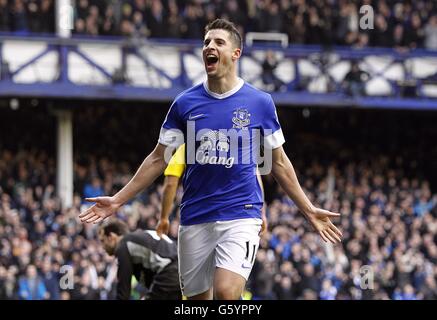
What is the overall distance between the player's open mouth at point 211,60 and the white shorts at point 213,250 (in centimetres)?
112

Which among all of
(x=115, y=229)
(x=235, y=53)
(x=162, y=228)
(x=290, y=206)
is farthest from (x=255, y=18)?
(x=235, y=53)

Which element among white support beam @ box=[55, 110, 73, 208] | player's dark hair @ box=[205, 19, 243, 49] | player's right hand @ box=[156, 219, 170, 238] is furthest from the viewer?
white support beam @ box=[55, 110, 73, 208]

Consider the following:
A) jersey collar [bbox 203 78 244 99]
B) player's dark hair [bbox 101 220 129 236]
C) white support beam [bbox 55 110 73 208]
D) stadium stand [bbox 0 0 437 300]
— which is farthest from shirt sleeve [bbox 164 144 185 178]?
white support beam [bbox 55 110 73 208]

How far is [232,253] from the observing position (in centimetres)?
891

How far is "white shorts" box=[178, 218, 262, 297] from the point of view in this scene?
892cm

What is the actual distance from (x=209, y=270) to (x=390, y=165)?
18.6 m

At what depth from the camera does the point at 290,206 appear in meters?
23.2

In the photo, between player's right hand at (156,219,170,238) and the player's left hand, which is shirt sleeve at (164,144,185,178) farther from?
the player's left hand

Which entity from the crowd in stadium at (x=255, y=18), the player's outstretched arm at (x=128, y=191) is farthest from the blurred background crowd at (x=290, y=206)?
the player's outstretched arm at (x=128, y=191)

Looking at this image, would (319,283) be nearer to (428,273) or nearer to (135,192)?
(428,273)

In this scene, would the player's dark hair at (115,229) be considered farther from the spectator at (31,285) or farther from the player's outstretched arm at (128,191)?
the spectator at (31,285)

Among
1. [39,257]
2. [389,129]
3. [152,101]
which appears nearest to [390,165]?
[389,129]

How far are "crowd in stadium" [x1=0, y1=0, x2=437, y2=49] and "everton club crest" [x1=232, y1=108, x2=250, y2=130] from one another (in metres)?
16.2

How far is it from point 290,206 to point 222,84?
47.0 feet
